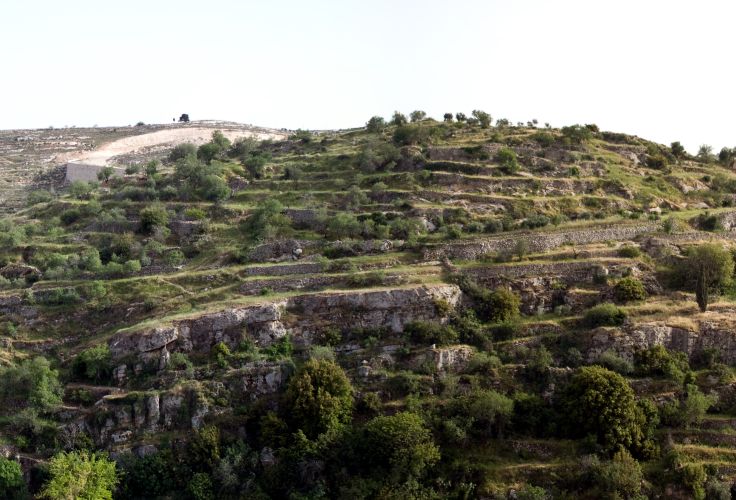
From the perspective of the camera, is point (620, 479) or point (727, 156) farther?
point (727, 156)

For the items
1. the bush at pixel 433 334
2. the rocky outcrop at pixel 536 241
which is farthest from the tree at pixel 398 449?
the rocky outcrop at pixel 536 241

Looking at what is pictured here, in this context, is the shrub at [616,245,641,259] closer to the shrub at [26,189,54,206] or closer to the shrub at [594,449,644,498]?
the shrub at [594,449,644,498]

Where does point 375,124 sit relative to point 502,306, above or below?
above

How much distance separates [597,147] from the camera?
5562 cm

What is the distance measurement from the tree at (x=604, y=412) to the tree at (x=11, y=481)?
2436 cm

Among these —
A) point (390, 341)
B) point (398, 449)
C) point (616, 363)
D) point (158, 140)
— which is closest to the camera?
point (398, 449)

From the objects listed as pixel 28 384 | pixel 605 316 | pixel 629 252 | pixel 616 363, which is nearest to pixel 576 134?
pixel 629 252

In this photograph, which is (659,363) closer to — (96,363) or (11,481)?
(96,363)

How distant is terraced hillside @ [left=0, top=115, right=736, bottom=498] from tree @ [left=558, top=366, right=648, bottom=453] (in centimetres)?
10

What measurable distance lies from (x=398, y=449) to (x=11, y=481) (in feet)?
56.4

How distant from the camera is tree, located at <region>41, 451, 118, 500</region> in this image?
1013 inches

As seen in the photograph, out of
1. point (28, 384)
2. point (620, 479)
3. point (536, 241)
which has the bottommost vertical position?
point (620, 479)

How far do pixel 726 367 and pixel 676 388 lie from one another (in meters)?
3.01

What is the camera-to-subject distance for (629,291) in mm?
33750
